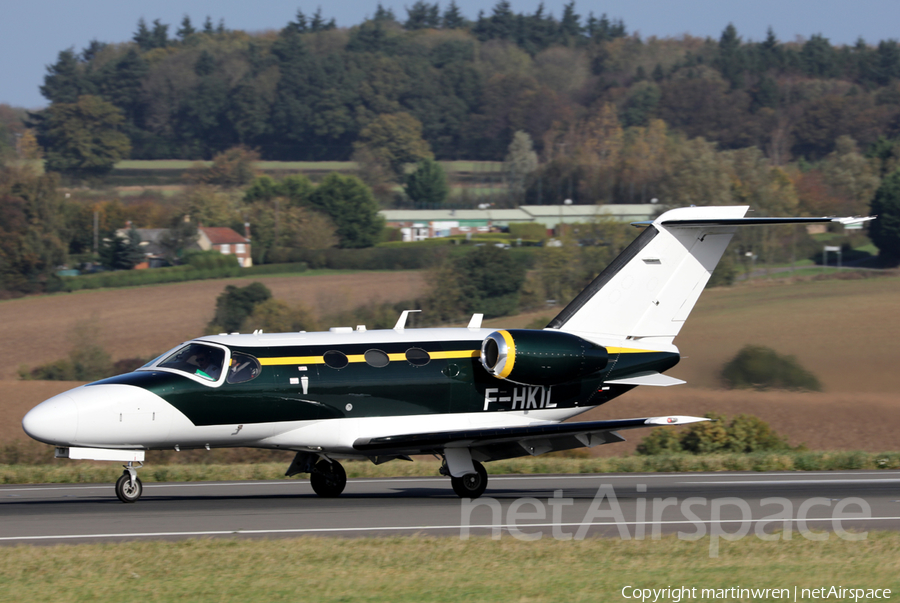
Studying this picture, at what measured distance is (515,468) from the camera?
2356 centimetres

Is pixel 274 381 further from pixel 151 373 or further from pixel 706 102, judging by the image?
pixel 706 102

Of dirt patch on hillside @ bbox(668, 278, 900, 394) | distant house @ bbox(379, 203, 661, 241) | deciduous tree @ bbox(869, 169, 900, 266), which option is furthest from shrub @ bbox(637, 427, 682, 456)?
distant house @ bbox(379, 203, 661, 241)

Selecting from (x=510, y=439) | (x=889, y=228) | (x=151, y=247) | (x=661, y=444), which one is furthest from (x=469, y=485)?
(x=151, y=247)

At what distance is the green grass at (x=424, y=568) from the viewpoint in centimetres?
952

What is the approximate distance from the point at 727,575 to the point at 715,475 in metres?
12.1

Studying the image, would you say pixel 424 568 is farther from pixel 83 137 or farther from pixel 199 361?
pixel 83 137

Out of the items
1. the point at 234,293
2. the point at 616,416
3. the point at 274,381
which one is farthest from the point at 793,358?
the point at 234,293

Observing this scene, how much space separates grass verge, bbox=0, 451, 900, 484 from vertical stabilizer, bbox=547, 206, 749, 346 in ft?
17.3

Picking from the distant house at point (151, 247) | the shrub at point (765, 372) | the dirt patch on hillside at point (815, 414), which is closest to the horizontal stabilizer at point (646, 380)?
the dirt patch on hillside at point (815, 414)

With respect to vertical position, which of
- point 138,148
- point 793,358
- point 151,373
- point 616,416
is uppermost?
point 138,148

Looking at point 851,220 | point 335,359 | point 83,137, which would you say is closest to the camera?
point 851,220

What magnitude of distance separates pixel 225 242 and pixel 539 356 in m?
84.6

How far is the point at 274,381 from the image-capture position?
Answer: 16.3m

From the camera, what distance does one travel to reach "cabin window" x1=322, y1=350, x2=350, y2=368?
16.7 metres
